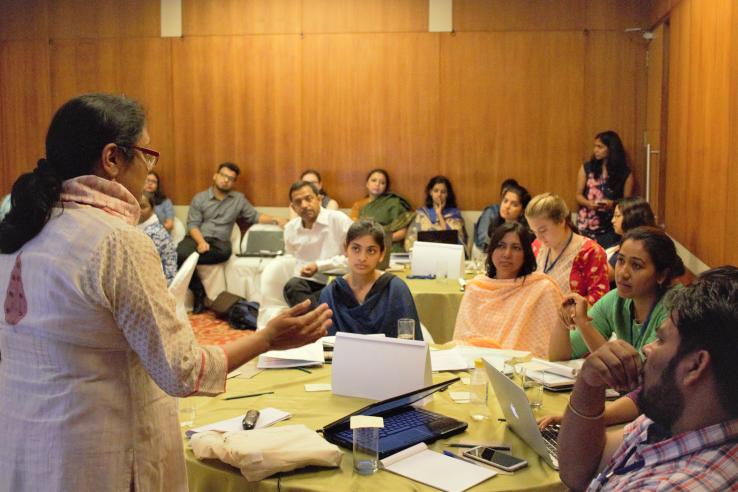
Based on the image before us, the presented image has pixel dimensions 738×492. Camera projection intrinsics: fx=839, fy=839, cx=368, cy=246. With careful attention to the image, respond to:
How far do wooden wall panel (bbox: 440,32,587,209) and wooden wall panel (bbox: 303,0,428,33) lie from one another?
0.42 meters

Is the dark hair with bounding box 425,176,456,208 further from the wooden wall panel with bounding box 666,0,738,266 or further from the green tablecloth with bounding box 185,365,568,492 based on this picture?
the green tablecloth with bounding box 185,365,568,492

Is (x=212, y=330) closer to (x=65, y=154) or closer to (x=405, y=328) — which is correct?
(x=405, y=328)

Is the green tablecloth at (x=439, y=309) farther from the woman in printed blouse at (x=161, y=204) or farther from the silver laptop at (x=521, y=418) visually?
the woman in printed blouse at (x=161, y=204)

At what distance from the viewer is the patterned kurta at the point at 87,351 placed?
1.68 metres

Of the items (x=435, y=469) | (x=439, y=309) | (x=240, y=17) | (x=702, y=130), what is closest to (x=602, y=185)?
(x=702, y=130)

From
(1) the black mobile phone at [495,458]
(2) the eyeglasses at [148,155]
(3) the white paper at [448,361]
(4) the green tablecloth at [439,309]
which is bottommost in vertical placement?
(4) the green tablecloth at [439,309]

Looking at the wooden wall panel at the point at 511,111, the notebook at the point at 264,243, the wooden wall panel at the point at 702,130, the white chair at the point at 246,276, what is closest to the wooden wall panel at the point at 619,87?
the wooden wall panel at the point at 511,111

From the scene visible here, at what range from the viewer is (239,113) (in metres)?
9.03

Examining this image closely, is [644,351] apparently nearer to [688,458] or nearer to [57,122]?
[688,458]

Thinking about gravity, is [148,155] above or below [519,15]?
below

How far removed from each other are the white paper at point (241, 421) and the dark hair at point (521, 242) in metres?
1.77

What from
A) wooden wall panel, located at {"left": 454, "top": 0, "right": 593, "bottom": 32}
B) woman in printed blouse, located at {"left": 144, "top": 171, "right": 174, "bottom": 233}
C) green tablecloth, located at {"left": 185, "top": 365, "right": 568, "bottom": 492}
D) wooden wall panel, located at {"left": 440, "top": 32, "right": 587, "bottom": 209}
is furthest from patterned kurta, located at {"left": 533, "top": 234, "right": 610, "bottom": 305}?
woman in printed blouse, located at {"left": 144, "top": 171, "right": 174, "bottom": 233}

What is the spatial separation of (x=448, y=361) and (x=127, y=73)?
696 centimetres

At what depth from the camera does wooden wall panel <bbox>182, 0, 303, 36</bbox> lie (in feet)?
28.9
